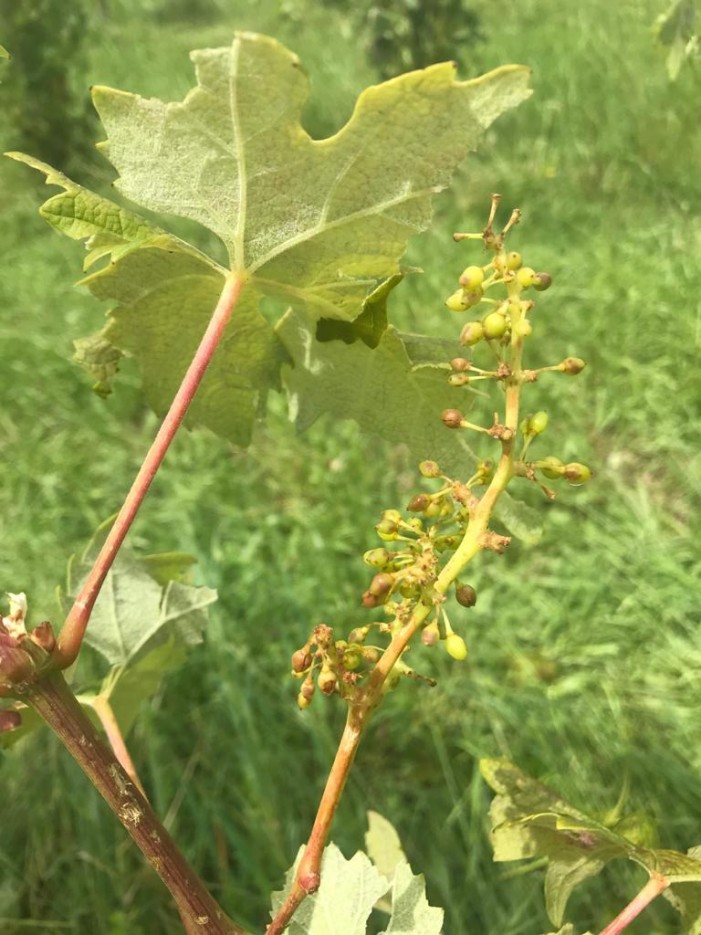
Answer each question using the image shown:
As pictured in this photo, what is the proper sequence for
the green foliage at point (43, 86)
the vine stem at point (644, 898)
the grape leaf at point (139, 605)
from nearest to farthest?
the vine stem at point (644, 898)
the grape leaf at point (139, 605)
the green foliage at point (43, 86)

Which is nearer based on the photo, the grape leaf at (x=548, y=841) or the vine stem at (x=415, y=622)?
the vine stem at (x=415, y=622)

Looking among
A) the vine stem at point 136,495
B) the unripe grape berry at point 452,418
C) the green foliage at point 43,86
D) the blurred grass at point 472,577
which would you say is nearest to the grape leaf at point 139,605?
the vine stem at point 136,495

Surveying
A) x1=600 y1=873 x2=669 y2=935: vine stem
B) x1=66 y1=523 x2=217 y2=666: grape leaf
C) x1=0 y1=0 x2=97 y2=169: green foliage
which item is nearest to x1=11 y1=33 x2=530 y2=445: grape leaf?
x1=66 y1=523 x2=217 y2=666: grape leaf

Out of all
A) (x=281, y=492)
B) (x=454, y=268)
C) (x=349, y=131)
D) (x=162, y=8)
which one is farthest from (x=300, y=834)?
(x=162, y=8)

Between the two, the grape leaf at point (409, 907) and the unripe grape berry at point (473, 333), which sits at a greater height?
the unripe grape berry at point (473, 333)

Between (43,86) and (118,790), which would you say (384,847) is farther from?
(43,86)

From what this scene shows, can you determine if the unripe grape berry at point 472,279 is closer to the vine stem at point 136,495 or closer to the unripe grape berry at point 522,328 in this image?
the unripe grape berry at point 522,328
